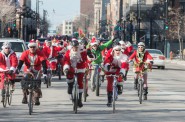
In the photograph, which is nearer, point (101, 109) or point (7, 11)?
point (101, 109)

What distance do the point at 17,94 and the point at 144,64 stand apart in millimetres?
4801

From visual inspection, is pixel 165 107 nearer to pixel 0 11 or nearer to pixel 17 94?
pixel 17 94

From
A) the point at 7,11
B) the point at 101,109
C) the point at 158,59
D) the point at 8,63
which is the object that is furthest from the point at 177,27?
the point at 101,109

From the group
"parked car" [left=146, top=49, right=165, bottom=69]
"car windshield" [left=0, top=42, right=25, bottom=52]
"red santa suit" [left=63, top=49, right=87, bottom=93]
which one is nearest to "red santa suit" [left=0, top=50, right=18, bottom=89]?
"red santa suit" [left=63, top=49, right=87, bottom=93]

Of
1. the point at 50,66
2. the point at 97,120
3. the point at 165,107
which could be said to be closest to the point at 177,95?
the point at 165,107

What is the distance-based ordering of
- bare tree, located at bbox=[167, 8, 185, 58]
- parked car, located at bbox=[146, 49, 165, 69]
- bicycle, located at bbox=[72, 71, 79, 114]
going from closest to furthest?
bicycle, located at bbox=[72, 71, 79, 114] → parked car, located at bbox=[146, 49, 165, 69] → bare tree, located at bbox=[167, 8, 185, 58]

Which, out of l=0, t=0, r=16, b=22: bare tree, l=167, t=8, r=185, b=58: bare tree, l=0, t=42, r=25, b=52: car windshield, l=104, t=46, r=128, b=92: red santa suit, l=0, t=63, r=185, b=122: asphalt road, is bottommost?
l=0, t=63, r=185, b=122: asphalt road

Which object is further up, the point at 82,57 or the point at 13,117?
the point at 82,57

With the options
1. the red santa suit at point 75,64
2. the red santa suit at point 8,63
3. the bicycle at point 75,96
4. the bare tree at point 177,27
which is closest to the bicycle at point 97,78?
the red santa suit at point 8,63

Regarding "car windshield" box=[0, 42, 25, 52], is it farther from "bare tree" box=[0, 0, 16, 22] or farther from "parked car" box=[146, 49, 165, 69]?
"bare tree" box=[0, 0, 16, 22]

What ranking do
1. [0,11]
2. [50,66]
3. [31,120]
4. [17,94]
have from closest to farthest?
[31,120], [17,94], [50,66], [0,11]

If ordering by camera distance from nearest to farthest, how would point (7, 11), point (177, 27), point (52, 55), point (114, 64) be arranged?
point (114, 64) < point (52, 55) < point (177, 27) < point (7, 11)

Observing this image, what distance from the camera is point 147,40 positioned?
11006 cm

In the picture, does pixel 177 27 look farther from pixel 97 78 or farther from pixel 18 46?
pixel 97 78
